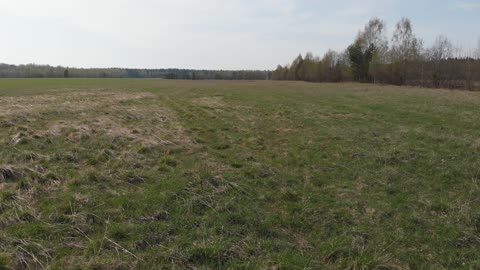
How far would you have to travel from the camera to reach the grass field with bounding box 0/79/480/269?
438 centimetres

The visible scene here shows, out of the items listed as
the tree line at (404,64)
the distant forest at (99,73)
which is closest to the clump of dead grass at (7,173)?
the tree line at (404,64)

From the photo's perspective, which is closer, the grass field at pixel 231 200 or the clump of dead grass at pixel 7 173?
the grass field at pixel 231 200

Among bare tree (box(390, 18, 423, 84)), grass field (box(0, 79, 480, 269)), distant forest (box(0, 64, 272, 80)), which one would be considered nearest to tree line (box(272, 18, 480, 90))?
bare tree (box(390, 18, 423, 84))

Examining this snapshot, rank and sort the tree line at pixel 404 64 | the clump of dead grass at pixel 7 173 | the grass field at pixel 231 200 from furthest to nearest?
the tree line at pixel 404 64 < the clump of dead grass at pixel 7 173 < the grass field at pixel 231 200

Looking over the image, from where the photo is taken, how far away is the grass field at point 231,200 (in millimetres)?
4384

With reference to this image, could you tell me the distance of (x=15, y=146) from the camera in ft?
29.3

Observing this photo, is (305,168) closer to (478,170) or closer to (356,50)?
(478,170)

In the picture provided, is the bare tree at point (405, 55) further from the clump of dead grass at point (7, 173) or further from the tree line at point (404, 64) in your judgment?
the clump of dead grass at point (7, 173)

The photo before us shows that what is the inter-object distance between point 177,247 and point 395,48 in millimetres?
72505

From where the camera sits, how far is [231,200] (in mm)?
6199

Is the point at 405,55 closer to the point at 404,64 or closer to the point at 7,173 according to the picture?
the point at 404,64

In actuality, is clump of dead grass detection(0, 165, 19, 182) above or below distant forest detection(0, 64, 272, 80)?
below

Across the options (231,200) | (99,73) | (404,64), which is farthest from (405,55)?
(99,73)

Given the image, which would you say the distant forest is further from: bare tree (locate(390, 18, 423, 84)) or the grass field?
the grass field
